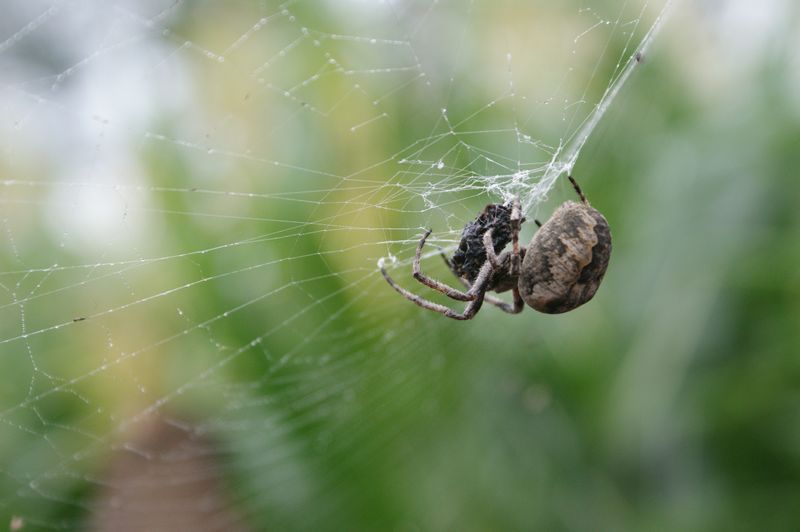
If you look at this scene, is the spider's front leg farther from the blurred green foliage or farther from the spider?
the blurred green foliage

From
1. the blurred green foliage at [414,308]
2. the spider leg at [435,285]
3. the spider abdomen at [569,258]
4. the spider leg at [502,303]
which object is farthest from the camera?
the blurred green foliage at [414,308]

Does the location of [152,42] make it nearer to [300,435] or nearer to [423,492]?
[300,435]

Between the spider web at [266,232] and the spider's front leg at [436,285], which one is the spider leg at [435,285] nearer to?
the spider's front leg at [436,285]

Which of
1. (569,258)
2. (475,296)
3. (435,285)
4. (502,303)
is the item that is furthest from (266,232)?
(569,258)

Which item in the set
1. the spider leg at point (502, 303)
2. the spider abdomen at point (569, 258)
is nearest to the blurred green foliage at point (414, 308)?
the spider leg at point (502, 303)

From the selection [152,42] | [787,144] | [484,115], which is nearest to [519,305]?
[484,115]

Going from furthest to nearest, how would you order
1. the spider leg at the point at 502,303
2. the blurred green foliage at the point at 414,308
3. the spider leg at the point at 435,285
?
the blurred green foliage at the point at 414,308 < the spider leg at the point at 502,303 < the spider leg at the point at 435,285
